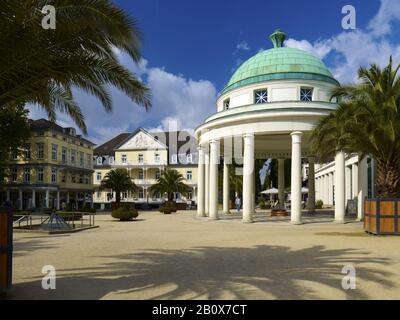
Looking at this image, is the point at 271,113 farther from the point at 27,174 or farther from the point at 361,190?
the point at 27,174

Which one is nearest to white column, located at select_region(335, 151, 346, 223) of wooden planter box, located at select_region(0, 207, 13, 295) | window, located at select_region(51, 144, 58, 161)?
wooden planter box, located at select_region(0, 207, 13, 295)

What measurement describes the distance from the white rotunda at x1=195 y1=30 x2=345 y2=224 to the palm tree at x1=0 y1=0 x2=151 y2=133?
598 inches

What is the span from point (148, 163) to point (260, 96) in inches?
1635

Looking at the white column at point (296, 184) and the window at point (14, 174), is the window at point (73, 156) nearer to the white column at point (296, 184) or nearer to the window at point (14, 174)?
the window at point (14, 174)

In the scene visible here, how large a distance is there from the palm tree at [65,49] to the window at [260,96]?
1787 cm

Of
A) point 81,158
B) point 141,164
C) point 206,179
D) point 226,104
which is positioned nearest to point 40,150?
point 81,158

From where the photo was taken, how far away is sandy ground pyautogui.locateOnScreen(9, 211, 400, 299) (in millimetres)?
7168

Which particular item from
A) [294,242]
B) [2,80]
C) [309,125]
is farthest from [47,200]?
[2,80]

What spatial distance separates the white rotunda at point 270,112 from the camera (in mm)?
22891

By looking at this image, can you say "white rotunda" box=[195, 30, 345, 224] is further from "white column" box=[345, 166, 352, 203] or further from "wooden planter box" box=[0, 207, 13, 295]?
"wooden planter box" box=[0, 207, 13, 295]

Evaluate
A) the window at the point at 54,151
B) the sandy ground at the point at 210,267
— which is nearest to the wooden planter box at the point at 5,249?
the sandy ground at the point at 210,267

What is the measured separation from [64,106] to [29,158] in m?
48.2

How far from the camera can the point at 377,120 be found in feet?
55.1

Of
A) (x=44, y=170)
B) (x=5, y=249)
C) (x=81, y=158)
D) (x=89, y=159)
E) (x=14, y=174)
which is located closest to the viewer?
(x=5, y=249)
